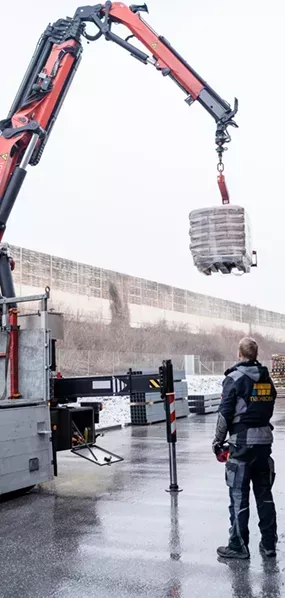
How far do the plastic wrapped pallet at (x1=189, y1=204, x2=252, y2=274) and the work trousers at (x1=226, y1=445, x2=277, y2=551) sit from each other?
4.17m

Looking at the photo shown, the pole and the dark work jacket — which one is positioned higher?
the pole

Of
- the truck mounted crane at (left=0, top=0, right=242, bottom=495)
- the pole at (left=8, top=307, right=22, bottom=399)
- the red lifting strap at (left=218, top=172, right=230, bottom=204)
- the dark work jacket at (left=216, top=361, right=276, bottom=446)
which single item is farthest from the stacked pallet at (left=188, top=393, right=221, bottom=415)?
the dark work jacket at (left=216, top=361, right=276, bottom=446)

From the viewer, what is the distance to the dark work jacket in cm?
529

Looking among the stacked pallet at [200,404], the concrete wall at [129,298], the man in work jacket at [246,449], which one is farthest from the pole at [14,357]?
the concrete wall at [129,298]

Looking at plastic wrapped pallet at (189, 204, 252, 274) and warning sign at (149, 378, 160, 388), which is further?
plastic wrapped pallet at (189, 204, 252, 274)

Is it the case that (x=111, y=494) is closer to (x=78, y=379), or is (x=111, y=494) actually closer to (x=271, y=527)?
(x=78, y=379)

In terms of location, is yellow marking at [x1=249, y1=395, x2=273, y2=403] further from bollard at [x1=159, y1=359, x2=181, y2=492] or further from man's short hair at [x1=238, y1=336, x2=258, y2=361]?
bollard at [x1=159, y1=359, x2=181, y2=492]

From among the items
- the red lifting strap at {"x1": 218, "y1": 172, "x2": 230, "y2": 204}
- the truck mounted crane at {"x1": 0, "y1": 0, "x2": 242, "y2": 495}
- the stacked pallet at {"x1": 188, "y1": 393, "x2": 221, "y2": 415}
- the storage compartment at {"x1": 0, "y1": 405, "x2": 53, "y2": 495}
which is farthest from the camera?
the stacked pallet at {"x1": 188, "y1": 393, "x2": 221, "y2": 415}

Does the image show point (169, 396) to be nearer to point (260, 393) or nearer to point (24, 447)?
point (24, 447)

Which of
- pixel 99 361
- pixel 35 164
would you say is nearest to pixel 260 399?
pixel 35 164

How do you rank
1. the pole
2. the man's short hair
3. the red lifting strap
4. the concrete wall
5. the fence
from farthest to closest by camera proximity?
the concrete wall
the fence
the red lifting strap
the pole
the man's short hair

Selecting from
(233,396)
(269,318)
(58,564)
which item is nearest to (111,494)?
(58,564)

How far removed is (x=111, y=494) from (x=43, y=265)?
1190 inches

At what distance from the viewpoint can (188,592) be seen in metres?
4.57
